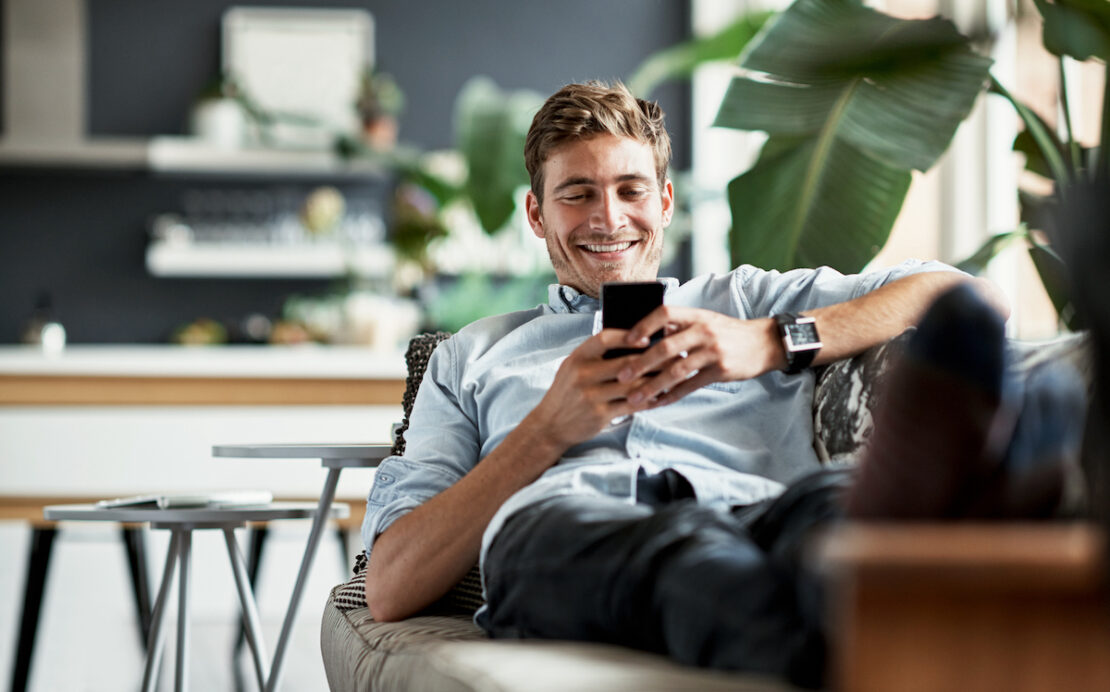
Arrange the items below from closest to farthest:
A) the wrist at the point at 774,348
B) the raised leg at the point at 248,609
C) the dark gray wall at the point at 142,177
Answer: the wrist at the point at 774,348
the raised leg at the point at 248,609
the dark gray wall at the point at 142,177

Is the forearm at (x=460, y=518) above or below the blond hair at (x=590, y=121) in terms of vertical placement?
below

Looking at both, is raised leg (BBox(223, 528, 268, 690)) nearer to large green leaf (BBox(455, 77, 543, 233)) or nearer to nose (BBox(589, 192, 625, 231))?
nose (BBox(589, 192, 625, 231))

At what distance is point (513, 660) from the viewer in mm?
1108

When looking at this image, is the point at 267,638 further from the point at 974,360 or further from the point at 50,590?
the point at 974,360

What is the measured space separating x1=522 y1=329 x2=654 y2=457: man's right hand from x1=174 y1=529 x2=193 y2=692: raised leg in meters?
0.98

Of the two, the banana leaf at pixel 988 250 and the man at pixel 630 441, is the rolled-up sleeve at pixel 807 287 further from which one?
the banana leaf at pixel 988 250

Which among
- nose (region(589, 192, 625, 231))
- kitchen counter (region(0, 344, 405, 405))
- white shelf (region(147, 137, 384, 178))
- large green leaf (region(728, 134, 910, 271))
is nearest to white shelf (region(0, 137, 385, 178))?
white shelf (region(147, 137, 384, 178))

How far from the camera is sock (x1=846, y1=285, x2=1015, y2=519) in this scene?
80 centimetres

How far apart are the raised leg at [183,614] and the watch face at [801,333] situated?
3.83 ft

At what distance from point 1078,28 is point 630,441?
1.14 m

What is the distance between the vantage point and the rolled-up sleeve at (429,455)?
61.2 inches

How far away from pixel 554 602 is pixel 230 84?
4.97 metres

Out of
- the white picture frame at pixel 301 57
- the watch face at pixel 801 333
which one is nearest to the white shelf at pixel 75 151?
the white picture frame at pixel 301 57

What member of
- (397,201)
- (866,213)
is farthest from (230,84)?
(866,213)
